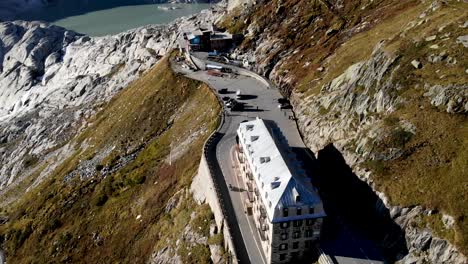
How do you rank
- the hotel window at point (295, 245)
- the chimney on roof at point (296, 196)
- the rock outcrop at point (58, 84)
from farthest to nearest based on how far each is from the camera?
the rock outcrop at point (58, 84) → the hotel window at point (295, 245) → the chimney on roof at point (296, 196)

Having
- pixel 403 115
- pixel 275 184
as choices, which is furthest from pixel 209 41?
pixel 275 184

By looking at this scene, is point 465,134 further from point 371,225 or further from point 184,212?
point 184,212

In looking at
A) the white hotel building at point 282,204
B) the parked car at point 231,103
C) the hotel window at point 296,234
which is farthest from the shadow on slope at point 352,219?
the parked car at point 231,103

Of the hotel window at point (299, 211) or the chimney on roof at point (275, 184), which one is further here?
the chimney on roof at point (275, 184)

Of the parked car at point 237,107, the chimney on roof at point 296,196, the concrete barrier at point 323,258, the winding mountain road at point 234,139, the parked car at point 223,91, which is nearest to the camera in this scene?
the chimney on roof at point 296,196

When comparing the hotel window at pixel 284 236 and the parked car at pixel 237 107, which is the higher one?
the hotel window at pixel 284 236

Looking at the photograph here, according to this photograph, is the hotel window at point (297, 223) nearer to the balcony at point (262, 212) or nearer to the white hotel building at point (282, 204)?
the white hotel building at point (282, 204)

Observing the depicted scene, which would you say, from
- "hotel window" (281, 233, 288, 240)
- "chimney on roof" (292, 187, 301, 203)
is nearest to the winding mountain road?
"hotel window" (281, 233, 288, 240)
